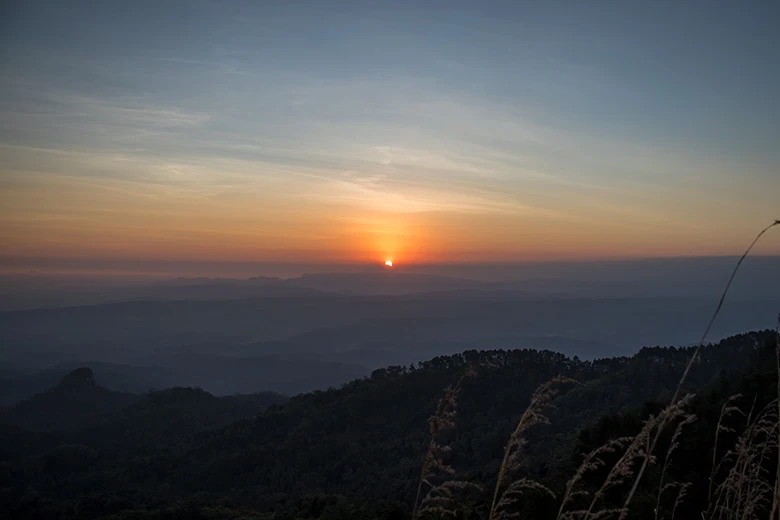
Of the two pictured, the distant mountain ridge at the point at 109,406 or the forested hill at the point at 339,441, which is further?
the distant mountain ridge at the point at 109,406

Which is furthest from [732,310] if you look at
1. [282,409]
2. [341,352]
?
[282,409]

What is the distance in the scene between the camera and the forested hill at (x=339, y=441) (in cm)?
3538

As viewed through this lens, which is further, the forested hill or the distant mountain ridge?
the distant mountain ridge

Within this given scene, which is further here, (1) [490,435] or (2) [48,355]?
(2) [48,355]

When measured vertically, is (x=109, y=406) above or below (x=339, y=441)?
below

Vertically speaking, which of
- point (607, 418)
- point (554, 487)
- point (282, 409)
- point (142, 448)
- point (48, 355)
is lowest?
point (48, 355)

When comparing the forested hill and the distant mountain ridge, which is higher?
the forested hill

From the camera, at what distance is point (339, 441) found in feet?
160

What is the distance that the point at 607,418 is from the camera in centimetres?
1627

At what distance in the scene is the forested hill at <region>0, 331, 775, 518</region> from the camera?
3538 cm

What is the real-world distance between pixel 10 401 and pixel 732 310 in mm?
185025

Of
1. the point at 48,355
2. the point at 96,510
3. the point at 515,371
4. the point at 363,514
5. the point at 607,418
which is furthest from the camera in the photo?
the point at 48,355

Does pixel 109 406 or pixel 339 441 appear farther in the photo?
pixel 109 406

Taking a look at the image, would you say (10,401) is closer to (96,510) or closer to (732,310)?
(96,510)
